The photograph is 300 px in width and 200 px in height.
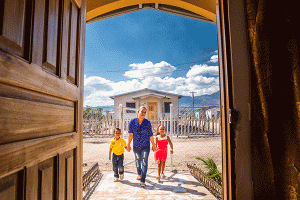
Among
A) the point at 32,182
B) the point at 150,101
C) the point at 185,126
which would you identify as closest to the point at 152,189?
the point at 32,182

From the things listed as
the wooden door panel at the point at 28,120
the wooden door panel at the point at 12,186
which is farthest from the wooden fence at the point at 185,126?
the wooden door panel at the point at 12,186

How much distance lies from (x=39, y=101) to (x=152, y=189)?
324 cm

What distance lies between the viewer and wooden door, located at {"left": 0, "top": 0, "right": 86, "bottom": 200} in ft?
2.82

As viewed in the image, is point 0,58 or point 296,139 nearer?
point 0,58

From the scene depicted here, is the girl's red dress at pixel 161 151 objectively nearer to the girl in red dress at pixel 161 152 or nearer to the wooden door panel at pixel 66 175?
the girl in red dress at pixel 161 152

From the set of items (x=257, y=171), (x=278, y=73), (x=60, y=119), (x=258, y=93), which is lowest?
(x=257, y=171)

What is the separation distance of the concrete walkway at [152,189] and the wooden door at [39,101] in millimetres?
1987

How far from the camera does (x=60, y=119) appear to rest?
4.60 ft

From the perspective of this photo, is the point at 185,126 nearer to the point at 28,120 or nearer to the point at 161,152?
the point at 161,152

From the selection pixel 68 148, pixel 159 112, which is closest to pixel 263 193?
pixel 68 148

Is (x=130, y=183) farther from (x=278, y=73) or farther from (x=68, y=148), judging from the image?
(x=278, y=73)

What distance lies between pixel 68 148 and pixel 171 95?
19.0m

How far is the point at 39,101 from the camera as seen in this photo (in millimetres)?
1128

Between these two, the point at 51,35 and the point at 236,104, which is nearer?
the point at 51,35
